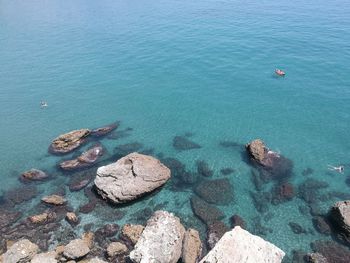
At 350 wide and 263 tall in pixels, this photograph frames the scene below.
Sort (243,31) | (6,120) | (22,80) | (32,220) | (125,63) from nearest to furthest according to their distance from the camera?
(32,220), (6,120), (22,80), (125,63), (243,31)

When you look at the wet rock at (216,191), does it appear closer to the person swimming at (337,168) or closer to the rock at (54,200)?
the person swimming at (337,168)

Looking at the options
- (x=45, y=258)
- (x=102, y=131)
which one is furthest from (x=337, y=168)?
(x=45, y=258)

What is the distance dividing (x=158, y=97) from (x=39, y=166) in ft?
56.9

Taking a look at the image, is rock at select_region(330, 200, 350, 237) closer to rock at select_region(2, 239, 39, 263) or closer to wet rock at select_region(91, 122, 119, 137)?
rock at select_region(2, 239, 39, 263)

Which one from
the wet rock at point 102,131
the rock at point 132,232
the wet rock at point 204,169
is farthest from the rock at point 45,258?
the wet rock at point 102,131

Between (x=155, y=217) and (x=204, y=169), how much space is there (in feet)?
29.0

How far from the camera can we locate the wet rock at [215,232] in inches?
915

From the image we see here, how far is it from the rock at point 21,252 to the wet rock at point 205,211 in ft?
39.6

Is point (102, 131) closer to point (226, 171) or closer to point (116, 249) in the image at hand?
point (226, 171)

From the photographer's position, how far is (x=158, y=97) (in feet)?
138

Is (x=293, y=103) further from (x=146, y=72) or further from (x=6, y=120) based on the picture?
(x=6, y=120)

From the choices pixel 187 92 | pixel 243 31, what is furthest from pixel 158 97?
pixel 243 31

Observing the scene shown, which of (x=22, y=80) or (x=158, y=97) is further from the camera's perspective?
(x=22, y=80)

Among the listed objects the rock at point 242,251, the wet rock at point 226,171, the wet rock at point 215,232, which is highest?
the rock at point 242,251
